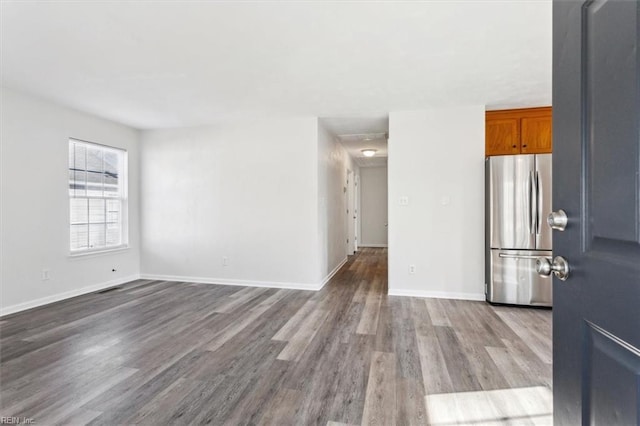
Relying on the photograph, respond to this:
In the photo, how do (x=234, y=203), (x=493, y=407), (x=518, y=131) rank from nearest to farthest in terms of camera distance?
1. (x=493, y=407)
2. (x=518, y=131)
3. (x=234, y=203)

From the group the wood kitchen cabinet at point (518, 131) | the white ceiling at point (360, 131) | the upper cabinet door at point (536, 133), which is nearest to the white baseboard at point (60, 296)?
the white ceiling at point (360, 131)

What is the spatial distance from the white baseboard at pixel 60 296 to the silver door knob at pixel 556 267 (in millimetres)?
4924

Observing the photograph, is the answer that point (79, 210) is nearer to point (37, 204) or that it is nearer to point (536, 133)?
point (37, 204)

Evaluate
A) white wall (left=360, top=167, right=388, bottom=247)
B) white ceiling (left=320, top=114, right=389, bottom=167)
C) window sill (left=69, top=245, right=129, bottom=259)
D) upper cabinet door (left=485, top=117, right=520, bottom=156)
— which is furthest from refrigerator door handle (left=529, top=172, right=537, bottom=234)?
window sill (left=69, top=245, right=129, bottom=259)

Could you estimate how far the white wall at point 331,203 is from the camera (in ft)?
15.4

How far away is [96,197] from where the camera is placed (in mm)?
4559

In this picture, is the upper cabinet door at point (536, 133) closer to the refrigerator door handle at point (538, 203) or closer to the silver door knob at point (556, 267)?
the refrigerator door handle at point (538, 203)

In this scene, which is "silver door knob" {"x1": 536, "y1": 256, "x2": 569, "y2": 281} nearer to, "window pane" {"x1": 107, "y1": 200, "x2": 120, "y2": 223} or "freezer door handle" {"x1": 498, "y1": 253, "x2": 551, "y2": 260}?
"freezer door handle" {"x1": 498, "y1": 253, "x2": 551, "y2": 260}

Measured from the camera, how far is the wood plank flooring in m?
1.78

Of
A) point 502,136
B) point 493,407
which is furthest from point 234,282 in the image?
point 502,136

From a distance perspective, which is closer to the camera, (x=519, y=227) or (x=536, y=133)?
(x=519, y=227)

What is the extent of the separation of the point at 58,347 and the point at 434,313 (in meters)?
3.64

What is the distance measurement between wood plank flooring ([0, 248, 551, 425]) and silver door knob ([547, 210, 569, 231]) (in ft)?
4.53

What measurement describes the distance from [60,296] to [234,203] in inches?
99.8
